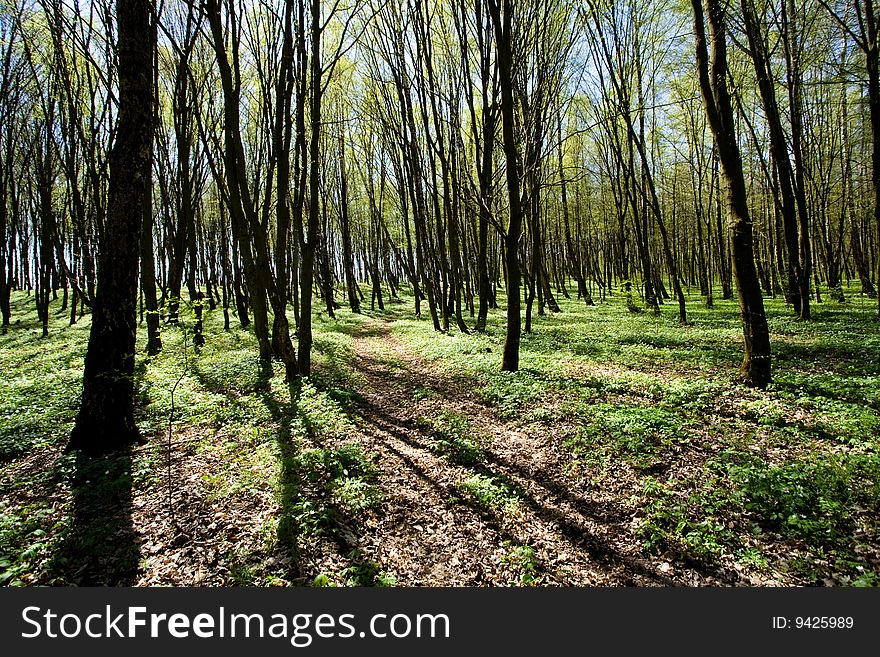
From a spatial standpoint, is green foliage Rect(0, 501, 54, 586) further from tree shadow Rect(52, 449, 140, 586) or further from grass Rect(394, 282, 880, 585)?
grass Rect(394, 282, 880, 585)

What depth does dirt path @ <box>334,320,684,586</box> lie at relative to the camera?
3.37m

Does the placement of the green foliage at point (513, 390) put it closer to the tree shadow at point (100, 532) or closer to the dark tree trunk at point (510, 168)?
the dark tree trunk at point (510, 168)

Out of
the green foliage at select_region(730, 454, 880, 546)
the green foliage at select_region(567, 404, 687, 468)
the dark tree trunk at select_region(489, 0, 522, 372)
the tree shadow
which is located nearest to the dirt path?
the green foliage at select_region(567, 404, 687, 468)

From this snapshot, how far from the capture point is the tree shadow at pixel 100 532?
323 centimetres

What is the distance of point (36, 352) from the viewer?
502 inches

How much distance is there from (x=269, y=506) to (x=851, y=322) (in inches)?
586

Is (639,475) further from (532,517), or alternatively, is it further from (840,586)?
(840,586)

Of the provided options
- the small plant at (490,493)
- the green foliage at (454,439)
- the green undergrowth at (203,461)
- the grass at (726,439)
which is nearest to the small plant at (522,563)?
the small plant at (490,493)

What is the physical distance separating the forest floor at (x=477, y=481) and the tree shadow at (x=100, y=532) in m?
0.02

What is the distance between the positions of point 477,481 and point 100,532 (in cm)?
368

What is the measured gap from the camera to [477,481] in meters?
4.73

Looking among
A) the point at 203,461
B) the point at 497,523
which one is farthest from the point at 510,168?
the point at 203,461

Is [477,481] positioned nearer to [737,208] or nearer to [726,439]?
[726,439]

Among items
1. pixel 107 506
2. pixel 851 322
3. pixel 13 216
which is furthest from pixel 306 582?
pixel 13 216
